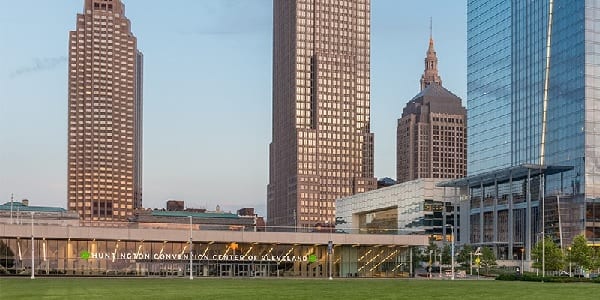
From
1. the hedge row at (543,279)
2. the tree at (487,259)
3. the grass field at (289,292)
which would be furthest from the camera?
the tree at (487,259)

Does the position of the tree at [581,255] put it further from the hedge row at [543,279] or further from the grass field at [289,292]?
the grass field at [289,292]

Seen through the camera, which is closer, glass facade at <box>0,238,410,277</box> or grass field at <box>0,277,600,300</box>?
grass field at <box>0,277,600,300</box>

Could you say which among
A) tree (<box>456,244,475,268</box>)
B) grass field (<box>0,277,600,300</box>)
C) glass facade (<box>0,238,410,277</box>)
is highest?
grass field (<box>0,277,600,300</box>)

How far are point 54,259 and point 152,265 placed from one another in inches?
510

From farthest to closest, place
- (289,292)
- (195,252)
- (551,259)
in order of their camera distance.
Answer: (551,259) < (195,252) < (289,292)

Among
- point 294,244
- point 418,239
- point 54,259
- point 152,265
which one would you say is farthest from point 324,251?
point 54,259

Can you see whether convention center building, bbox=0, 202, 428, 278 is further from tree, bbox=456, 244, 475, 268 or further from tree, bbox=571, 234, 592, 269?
tree, bbox=456, 244, 475, 268

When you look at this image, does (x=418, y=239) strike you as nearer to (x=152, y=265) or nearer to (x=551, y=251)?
(x=551, y=251)

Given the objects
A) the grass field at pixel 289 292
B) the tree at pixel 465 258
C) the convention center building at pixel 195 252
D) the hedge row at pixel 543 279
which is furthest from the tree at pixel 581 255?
the grass field at pixel 289 292

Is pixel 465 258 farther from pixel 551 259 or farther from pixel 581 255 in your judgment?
pixel 581 255

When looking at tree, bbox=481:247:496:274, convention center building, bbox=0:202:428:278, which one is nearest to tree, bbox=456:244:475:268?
tree, bbox=481:247:496:274

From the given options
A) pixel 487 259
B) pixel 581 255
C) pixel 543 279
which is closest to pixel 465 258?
pixel 487 259

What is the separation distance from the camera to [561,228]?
183 metres

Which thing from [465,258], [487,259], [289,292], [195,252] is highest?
[289,292]
